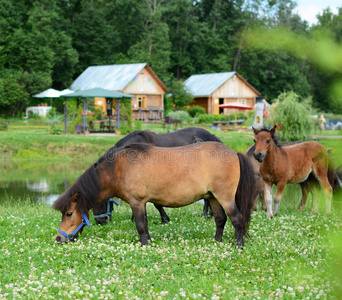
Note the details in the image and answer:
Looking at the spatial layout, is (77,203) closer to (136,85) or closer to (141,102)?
(136,85)

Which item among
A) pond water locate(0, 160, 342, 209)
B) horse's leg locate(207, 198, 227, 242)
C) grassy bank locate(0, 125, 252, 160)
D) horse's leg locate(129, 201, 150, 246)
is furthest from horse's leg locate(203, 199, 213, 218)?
grassy bank locate(0, 125, 252, 160)

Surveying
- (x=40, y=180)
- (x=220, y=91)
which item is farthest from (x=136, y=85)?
(x=40, y=180)

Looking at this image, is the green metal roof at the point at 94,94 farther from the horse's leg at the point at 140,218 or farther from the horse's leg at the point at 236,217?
the horse's leg at the point at 236,217

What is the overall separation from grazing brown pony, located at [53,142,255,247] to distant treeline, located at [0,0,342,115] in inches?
1138

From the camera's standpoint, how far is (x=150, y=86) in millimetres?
47531

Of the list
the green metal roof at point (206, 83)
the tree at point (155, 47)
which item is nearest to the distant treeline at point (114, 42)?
the tree at point (155, 47)

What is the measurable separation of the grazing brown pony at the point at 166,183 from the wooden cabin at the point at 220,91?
4524cm

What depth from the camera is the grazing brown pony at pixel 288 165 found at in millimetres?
9773

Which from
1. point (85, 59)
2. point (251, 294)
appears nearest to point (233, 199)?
point (251, 294)

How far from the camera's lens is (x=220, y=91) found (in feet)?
175

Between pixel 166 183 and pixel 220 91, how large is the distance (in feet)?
155

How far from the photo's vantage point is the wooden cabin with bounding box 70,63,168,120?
1763 inches

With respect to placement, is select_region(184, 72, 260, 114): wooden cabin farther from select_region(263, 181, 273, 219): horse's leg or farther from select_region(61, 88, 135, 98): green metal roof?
select_region(263, 181, 273, 219): horse's leg

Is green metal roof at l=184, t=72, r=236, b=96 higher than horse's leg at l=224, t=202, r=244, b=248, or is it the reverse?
green metal roof at l=184, t=72, r=236, b=96
